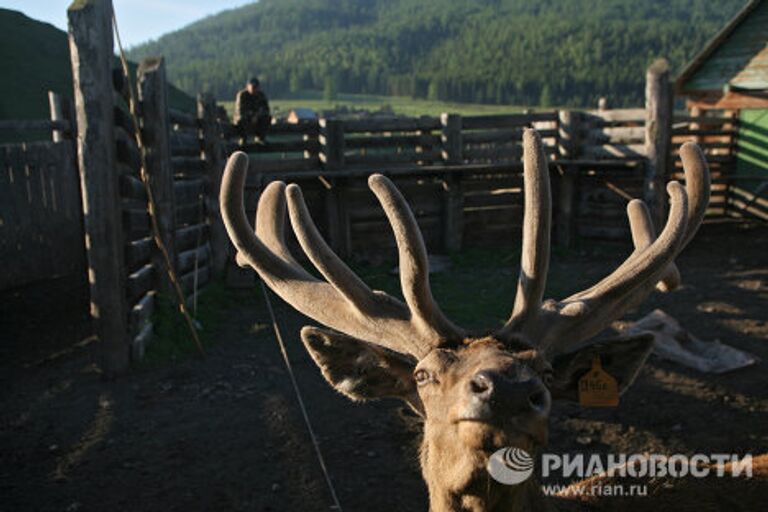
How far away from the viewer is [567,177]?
40.9ft

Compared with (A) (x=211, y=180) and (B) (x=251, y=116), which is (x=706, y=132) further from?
(A) (x=211, y=180)

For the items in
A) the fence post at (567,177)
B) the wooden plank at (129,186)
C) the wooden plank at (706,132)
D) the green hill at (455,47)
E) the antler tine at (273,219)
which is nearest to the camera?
the antler tine at (273,219)

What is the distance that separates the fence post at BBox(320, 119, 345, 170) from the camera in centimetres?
1129

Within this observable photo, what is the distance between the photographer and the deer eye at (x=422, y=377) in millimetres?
2584

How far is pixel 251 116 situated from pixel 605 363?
362 inches

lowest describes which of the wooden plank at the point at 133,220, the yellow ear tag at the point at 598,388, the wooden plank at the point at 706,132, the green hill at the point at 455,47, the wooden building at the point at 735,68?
the yellow ear tag at the point at 598,388

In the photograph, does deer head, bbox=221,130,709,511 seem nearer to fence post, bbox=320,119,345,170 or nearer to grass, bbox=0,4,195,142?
fence post, bbox=320,119,345,170

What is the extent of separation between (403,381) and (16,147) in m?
8.00

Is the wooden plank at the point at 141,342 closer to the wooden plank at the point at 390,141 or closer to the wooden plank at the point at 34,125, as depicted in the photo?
the wooden plank at the point at 34,125

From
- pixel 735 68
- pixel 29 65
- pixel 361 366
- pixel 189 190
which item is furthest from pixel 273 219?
pixel 29 65

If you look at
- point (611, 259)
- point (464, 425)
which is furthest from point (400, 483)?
point (611, 259)

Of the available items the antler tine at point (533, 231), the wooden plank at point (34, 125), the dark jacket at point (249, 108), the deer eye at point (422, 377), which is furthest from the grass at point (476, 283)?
the deer eye at point (422, 377)

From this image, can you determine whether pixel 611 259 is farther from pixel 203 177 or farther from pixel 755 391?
pixel 203 177

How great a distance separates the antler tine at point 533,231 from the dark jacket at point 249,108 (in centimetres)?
899
